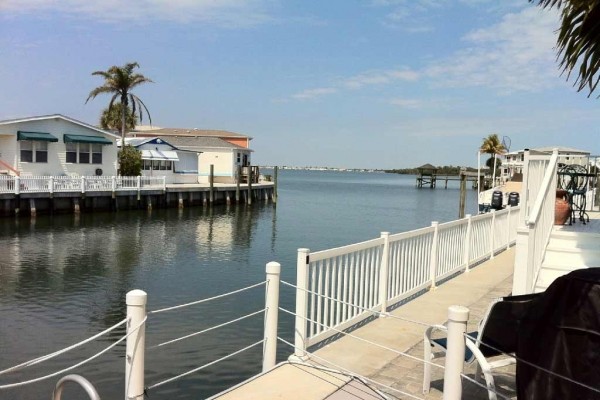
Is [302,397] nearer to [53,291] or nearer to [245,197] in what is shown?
[53,291]

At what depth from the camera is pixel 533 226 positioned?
546 cm

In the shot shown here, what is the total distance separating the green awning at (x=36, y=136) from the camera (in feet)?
98.2

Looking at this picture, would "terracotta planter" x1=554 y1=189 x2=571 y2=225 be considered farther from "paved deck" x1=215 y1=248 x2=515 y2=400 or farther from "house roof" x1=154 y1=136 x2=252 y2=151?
"house roof" x1=154 y1=136 x2=252 y2=151

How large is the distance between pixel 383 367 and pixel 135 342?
2502 millimetres

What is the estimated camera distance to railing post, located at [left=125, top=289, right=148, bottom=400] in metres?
3.43

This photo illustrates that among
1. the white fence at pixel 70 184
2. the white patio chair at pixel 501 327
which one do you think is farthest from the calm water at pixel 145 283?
the white patio chair at pixel 501 327

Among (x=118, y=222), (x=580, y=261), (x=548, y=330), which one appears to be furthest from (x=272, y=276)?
(x=118, y=222)

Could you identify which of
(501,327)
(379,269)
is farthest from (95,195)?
(501,327)

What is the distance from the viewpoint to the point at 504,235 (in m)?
12.7

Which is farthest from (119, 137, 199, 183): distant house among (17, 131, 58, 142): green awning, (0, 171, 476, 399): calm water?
(0, 171, 476, 399): calm water

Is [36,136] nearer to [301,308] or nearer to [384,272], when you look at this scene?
[384,272]

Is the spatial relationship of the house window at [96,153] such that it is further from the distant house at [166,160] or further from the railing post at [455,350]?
the railing post at [455,350]

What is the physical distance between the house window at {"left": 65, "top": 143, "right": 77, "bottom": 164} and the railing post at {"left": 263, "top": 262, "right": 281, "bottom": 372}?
103 ft

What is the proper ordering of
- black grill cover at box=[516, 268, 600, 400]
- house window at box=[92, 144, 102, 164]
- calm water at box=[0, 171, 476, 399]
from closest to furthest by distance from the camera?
black grill cover at box=[516, 268, 600, 400] < calm water at box=[0, 171, 476, 399] < house window at box=[92, 144, 102, 164]
